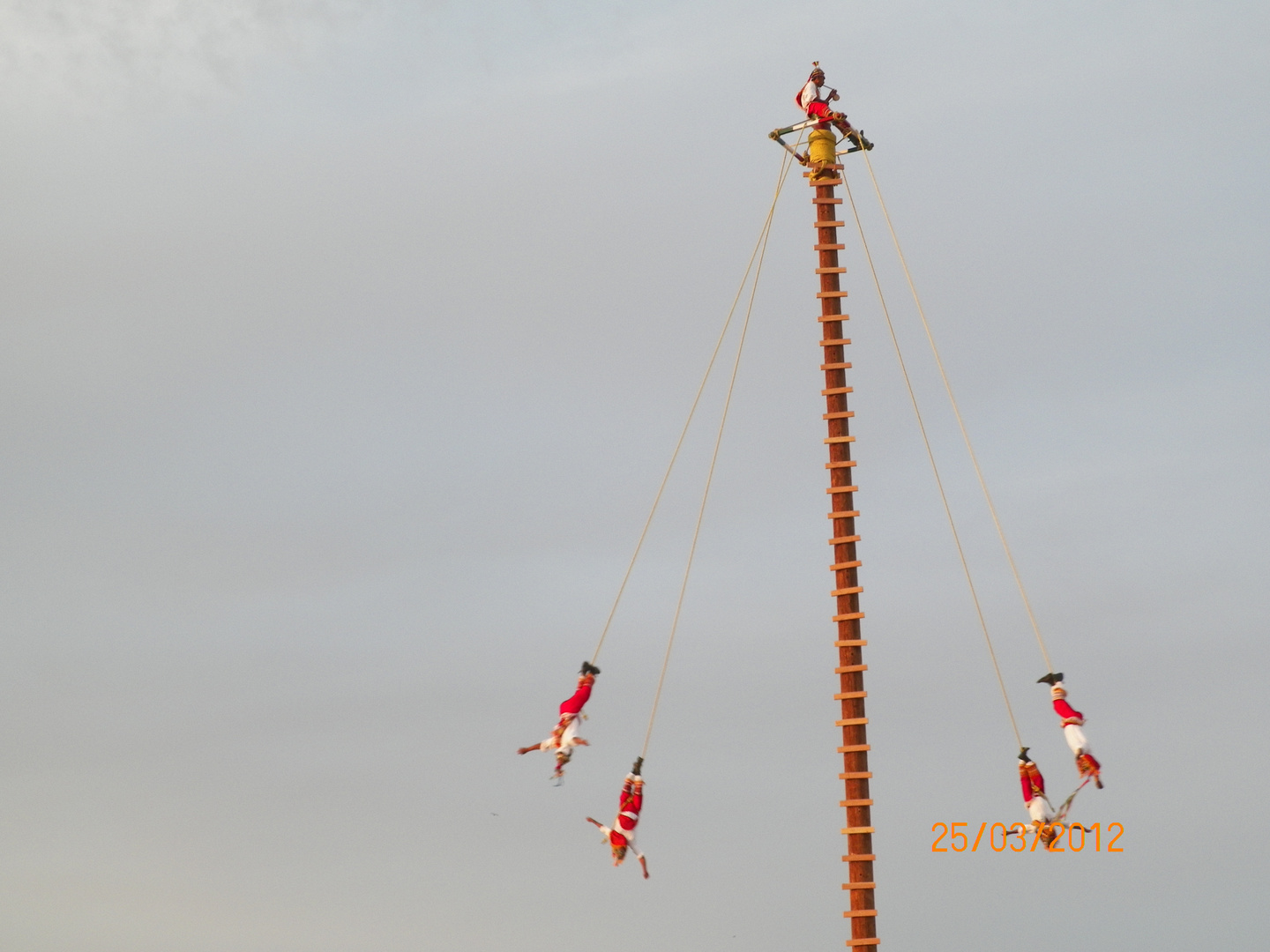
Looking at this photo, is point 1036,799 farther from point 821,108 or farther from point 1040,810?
point 821,108

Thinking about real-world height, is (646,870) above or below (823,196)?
below

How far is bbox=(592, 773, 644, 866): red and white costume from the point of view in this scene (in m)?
26.4

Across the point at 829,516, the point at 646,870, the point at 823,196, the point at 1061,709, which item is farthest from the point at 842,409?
the point at 646,870

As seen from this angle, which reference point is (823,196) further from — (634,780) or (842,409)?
(634,780)

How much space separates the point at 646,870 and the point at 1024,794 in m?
5.50

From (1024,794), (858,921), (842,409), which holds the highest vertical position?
(842,409)

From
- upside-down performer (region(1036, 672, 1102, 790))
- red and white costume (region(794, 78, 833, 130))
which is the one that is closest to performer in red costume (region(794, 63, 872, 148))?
red and white costume (region(794, 78, 833, 130))

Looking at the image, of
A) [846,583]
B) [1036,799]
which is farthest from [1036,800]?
[846,583]

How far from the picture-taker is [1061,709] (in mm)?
26047

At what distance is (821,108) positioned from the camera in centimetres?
2780

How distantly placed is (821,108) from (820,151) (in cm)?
65

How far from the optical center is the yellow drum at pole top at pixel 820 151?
2773cm

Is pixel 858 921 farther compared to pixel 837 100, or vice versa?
pixel 837 100

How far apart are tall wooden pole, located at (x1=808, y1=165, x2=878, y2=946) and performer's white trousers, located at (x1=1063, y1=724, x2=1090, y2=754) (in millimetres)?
2841
